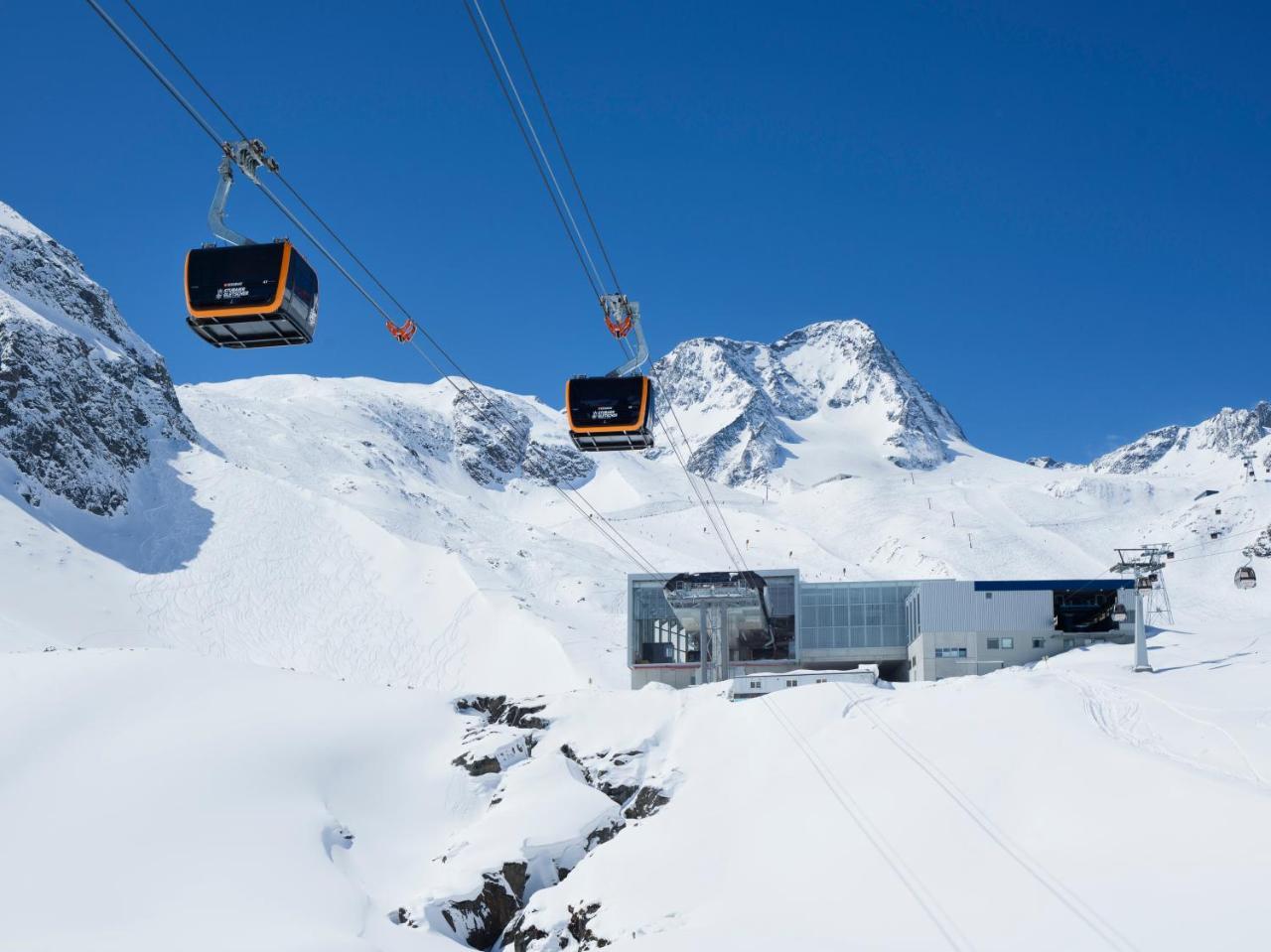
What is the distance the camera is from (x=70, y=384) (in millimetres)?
120938

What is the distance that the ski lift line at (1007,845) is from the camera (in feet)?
62.6

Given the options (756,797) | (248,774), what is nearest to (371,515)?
(248,774)

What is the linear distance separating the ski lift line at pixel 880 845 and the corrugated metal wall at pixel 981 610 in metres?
23.4

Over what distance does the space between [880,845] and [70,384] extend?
117m

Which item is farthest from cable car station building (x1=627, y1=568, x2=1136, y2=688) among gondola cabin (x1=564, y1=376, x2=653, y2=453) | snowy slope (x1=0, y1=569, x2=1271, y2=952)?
gondola cabin (x1=564, y1=376, x2=653, y2=453)

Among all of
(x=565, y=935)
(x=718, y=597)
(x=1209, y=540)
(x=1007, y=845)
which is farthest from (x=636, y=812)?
(x=1209, y=540)

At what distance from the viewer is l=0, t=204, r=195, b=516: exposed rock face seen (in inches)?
4353

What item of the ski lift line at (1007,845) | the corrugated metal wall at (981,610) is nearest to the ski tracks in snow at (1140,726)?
the ski lift line at (1007,845)

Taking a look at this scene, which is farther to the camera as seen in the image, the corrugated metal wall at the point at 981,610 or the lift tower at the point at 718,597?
the corrugated metal wall at the point at 981,610

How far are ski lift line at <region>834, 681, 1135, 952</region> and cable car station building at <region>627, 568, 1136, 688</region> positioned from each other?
75.1ft

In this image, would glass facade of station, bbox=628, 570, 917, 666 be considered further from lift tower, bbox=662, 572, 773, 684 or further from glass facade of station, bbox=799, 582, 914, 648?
lift tower, bbox=662, 572, 773, 684

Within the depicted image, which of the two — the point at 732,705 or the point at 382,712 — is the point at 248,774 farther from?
the point at 732,705

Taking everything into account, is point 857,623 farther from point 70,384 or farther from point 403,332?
point 70,384

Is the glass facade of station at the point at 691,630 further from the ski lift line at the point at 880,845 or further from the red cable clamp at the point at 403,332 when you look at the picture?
the red cable clamp at the point at 403,332
